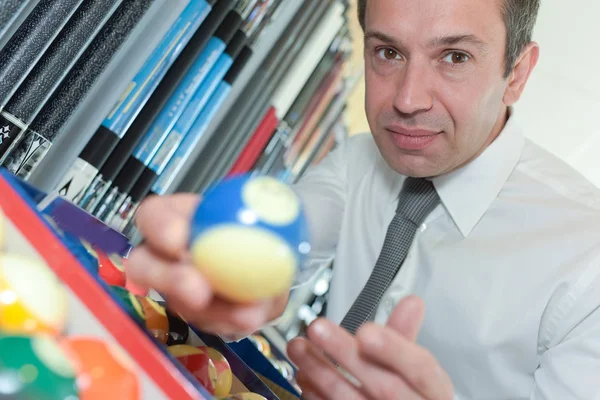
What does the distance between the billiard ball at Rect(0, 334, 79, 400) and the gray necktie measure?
0.92 meters

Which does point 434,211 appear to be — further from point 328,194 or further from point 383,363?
point 383,363

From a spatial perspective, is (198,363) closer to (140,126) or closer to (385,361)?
(385,361)

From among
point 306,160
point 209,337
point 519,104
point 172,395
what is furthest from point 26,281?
point 519,104

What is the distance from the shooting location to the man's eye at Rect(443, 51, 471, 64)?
1.35 m

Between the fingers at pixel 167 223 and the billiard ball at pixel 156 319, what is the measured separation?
0.26m

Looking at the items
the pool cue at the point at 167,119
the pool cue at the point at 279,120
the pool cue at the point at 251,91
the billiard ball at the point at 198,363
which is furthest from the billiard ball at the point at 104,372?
the pool cue at the point at 279,120

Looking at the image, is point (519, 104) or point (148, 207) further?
point (519, 104)

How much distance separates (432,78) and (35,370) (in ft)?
3.42

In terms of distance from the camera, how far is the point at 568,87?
11.3 feet

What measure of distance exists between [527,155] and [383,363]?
1.16m

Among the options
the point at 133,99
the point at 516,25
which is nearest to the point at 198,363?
the point at 133,99

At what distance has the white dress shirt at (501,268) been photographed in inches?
50.6

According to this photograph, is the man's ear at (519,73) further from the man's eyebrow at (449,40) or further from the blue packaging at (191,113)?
the blue packaging at (191,113)

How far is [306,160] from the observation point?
9.89 ft
